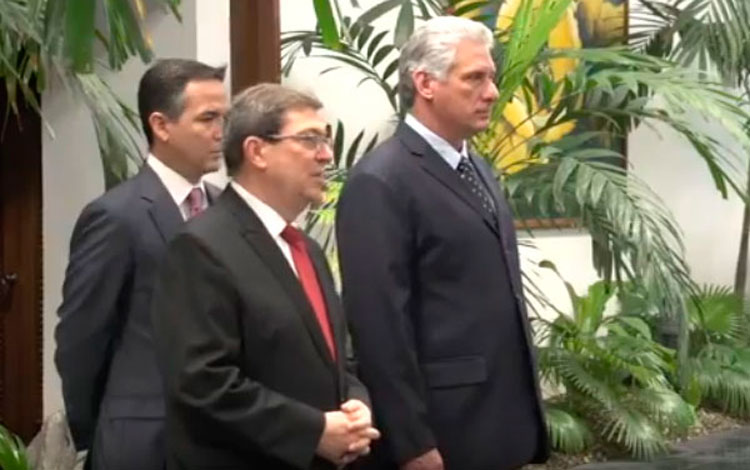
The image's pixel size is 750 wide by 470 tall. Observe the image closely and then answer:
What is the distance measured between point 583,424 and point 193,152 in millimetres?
4070

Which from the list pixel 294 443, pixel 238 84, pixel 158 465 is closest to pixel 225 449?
pixel 294 443

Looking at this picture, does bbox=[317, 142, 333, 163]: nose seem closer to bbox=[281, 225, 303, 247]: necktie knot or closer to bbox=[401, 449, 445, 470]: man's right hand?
bbox=[281, 225, 303, 247]: necktie knot

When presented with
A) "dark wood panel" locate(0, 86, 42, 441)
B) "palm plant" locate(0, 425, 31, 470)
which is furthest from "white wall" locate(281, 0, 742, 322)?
"palm plant" locate(0, 425, 31, 470)

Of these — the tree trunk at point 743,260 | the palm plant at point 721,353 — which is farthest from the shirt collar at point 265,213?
the tree trunk at point 743,260

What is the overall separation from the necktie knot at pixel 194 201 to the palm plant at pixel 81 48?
33 centimetres

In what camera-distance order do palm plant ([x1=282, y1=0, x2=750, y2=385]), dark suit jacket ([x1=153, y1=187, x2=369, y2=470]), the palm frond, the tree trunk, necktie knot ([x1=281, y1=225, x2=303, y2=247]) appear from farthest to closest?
the tree trunk
the palm frond
palm plant ([x1=282, y1=0, x2=750, y2=385])
necktie knot ([x1=281, y1=225, x2=303, y2=247])
dark suit jacket ([x1=153, y1=187, x2=369, y2=470])

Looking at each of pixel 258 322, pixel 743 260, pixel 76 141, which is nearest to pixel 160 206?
pixel 258 322

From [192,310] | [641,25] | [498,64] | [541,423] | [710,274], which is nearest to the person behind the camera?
[192,310]

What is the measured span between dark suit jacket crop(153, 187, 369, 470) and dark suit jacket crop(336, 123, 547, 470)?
0.49 meters

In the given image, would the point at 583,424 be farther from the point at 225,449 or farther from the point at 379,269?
the point at 225,449

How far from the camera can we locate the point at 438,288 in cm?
327

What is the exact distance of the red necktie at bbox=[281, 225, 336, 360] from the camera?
2764 millimetres

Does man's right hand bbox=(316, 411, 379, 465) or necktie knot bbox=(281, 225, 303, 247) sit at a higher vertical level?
necktie knot bbox=(281, 225, 303, 247)

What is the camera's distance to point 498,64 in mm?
6070
